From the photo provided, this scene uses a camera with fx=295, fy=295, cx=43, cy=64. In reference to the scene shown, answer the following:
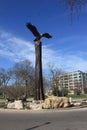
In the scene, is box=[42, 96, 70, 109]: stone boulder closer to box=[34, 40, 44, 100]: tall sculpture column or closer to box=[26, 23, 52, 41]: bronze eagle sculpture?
box=[34, 40, 44, 100]: tall sculpture column

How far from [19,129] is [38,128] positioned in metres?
0.89

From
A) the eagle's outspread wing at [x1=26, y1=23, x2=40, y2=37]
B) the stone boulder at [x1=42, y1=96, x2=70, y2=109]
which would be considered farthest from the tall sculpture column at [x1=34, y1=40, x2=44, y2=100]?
the stone boulder at [x1=42, y1=96, x2=70, y2=109]

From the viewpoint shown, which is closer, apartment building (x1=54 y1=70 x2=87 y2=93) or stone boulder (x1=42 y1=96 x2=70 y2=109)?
stone boulder (x1=42 y1=96 x2=70 y2=109)

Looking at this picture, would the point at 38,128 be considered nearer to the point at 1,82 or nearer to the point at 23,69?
the point at 23,69

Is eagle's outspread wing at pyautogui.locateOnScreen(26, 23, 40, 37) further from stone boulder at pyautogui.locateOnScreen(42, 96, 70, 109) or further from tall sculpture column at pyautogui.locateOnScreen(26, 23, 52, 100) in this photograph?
stone boulder at pyautogui.locateOnScreen(42, 96, 70, 109)

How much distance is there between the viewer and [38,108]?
87.1 feet

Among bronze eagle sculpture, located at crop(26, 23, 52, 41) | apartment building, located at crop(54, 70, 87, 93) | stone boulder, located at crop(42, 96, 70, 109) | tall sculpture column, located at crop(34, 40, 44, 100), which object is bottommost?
stone boulder, located at crop(42, 96, 70, 109)

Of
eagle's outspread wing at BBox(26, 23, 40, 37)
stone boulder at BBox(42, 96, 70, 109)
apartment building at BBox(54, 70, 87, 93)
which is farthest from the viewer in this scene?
apartment building at BBox(54, 70, 87, 93)

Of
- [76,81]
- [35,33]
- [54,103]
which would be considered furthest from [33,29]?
[76,81]

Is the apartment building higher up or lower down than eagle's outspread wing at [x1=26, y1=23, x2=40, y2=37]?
higher up

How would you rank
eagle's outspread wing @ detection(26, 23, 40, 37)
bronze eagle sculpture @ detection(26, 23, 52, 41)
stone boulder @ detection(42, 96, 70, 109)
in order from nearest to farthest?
stone boulder @ detection(42, 96, 70, 109) → eagle's outspread wing @ detection(26, 23, 40, 37) → bronze eagle sculpture @ detection(26, 23, 52, 41)

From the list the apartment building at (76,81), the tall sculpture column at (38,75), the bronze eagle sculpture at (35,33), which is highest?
the apartment building at (76,81)

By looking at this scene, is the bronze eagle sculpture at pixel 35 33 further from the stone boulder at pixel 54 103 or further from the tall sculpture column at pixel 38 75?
the stone boulder at pixel 54 103

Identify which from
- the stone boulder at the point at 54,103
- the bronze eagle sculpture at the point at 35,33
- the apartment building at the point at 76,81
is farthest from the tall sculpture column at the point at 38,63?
the apartment building at the point at 76,81
